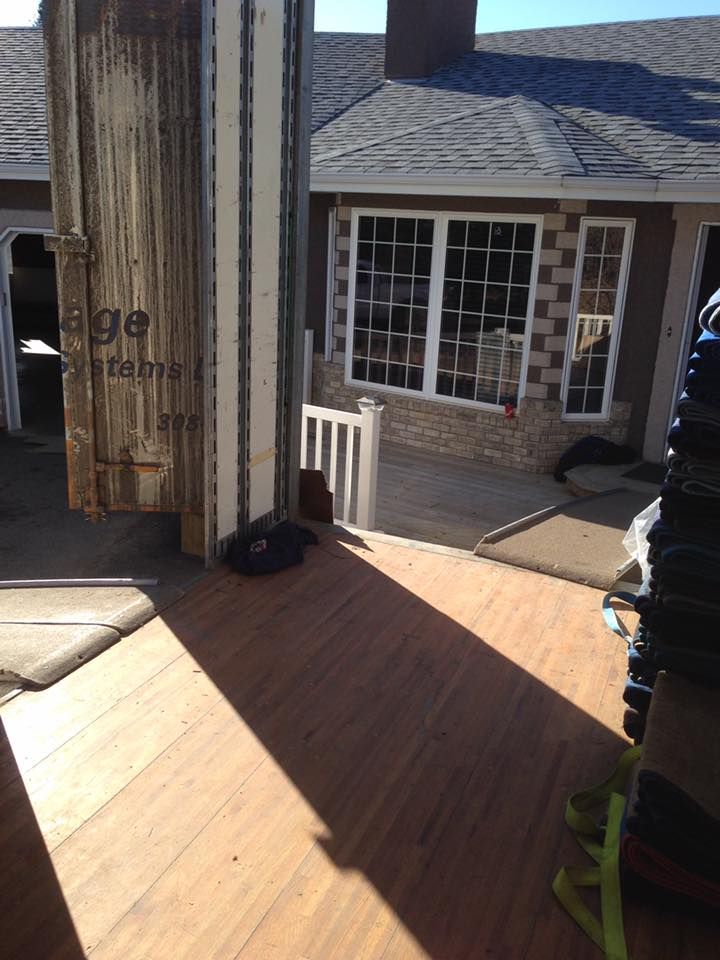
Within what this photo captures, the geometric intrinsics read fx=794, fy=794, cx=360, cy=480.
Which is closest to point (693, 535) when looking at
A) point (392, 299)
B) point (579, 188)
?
point (579, 188)

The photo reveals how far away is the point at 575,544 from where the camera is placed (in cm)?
518

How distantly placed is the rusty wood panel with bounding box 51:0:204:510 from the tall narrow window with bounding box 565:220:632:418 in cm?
481

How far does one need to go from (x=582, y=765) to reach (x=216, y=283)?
265cm

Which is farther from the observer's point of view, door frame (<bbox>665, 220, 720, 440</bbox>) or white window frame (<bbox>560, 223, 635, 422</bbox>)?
white window frame (<bbox>560, 223, 635, 422</bbox>)

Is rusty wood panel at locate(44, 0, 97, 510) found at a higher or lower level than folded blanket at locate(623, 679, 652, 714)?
higher

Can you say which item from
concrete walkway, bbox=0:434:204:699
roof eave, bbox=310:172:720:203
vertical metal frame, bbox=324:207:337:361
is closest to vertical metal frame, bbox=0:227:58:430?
concrete walkway, bbox=0:434:204:699

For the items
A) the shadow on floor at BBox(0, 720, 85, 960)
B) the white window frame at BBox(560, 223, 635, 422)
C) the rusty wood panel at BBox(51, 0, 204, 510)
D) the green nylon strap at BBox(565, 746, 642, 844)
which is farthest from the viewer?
the white window frame at BBox(560, 223, 635, 422)

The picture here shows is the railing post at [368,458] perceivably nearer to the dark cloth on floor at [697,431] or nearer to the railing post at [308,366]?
the dark cloth on floor at [697,431]

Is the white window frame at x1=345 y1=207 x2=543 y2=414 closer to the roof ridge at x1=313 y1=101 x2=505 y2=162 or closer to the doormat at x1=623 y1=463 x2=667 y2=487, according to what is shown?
the roof ridge at x1=313 y1=101 x2=505 y2=162

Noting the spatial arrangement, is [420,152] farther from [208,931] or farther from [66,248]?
[208,931]

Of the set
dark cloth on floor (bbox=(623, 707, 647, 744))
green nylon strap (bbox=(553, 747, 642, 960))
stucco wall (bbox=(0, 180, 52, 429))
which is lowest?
green nylon strap (bbox=(553, 747, 642, 960))

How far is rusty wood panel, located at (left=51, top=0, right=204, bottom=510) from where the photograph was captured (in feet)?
12.7

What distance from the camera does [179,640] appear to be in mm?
3572

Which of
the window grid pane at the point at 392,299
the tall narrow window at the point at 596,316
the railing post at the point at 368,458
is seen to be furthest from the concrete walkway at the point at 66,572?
the tall narrow window at the point at 596,316
